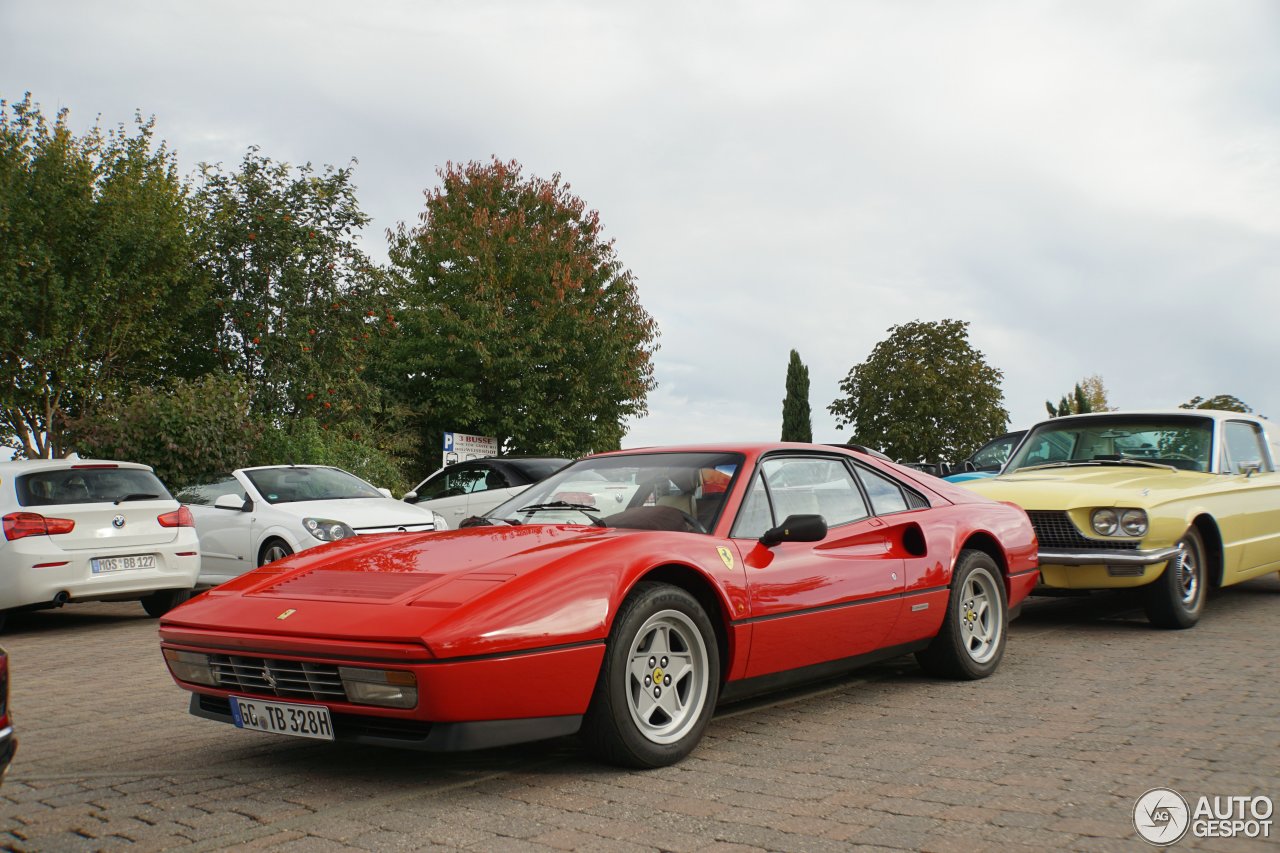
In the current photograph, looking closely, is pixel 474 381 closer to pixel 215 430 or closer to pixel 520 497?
pixel 215 430

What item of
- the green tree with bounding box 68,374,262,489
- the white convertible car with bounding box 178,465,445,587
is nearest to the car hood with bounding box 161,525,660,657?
the white convertible car with bounding box 178,465,445,587

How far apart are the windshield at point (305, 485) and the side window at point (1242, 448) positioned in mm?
8374

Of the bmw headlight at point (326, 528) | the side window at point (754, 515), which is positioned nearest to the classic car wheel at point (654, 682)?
the side window at point (754, 515)

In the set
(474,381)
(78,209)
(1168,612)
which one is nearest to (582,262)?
(474,381)

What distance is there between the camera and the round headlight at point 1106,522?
24.9 ft

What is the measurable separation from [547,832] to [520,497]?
2320 millimetres

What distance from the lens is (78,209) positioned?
2011 cm

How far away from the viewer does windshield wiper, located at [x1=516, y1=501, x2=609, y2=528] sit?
16.1 ft

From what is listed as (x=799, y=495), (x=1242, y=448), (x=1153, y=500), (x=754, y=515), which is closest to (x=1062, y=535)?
(x=1153, y=500)

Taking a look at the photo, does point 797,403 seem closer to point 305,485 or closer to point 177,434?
point 177,434

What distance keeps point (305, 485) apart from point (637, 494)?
7.72 meters

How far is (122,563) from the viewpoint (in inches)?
388

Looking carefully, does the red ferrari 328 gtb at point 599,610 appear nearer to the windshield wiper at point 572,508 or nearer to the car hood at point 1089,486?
the windshield wiper at point 572,508

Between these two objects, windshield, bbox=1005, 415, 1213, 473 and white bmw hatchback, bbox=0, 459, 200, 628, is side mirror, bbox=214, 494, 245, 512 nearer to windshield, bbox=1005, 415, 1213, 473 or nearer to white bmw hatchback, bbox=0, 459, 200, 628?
white bmw hatchback, bbox=0, 459, 200, 628
